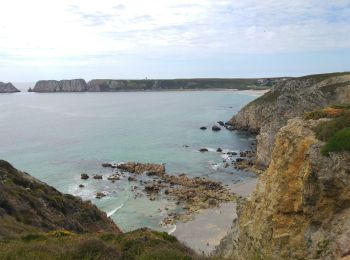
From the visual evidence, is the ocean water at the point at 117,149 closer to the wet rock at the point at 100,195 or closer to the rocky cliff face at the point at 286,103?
the wet rock at the point at 100,195

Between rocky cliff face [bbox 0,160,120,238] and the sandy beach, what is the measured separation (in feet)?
22.7

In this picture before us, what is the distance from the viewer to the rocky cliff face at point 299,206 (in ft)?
45.9

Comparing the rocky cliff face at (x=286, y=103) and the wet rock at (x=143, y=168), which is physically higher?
the rocky cliff face at (x=286, y=103)

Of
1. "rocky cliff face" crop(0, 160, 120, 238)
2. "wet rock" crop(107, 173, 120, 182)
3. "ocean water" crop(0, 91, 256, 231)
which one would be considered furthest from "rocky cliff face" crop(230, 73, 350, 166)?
"rocky cliff face" crop(0, 160, 120, 238)

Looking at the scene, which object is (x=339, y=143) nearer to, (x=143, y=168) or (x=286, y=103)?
(x=143, y=168)

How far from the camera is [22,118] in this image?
127000 millimetres

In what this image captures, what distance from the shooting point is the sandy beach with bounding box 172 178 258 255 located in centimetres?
3366

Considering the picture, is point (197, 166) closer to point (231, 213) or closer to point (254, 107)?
point (231, 213)

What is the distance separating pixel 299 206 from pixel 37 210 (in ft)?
62.1

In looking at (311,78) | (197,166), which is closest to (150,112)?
(311,78)

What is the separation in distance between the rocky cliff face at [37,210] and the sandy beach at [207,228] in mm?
6922

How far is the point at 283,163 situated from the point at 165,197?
31175 millimetres

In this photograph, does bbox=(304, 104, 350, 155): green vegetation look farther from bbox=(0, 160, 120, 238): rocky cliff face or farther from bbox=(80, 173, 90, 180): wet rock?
bbox=(80, 173, 90, 180): wet rock

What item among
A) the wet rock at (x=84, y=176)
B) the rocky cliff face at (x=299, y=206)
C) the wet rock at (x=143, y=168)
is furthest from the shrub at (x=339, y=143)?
the wet rock at (x=84, y=176)
